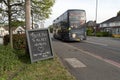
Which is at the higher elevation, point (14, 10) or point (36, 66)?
point (14, 10)

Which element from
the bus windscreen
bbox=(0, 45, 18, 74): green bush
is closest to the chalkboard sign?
bbox=(0, 45, 18, 74): green bush

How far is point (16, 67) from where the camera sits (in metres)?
8.86

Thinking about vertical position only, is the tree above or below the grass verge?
above

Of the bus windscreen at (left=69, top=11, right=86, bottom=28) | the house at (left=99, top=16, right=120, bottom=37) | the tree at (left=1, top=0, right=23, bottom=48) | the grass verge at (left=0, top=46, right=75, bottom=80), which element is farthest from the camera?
the house at (left=99, top=16, right=120, bottom=37)

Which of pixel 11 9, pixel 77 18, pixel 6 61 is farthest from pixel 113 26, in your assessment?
pixel 6 61

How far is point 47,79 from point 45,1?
888 centimetres

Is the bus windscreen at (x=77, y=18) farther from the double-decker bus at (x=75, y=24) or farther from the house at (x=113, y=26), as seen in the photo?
the house at (x=113, y=26)

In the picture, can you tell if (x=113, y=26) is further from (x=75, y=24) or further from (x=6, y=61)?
(x=6, y=61)

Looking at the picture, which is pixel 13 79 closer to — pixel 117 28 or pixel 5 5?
pixel 5 5

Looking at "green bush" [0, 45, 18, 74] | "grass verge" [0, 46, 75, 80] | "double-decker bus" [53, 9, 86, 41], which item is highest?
"double-decker bus" [53, 9, 86, 41]

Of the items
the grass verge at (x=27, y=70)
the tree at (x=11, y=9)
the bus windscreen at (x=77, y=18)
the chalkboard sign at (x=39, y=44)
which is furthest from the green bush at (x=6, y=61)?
the bus windscreen at (x=77, y=18)

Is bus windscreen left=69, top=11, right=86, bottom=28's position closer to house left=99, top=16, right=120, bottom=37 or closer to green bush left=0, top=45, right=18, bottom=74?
green bush left=0, top=45, right=18, bottom=74

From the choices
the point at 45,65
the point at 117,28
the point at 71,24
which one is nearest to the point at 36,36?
the point at 45,65

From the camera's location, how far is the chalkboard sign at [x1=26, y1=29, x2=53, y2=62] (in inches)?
391
